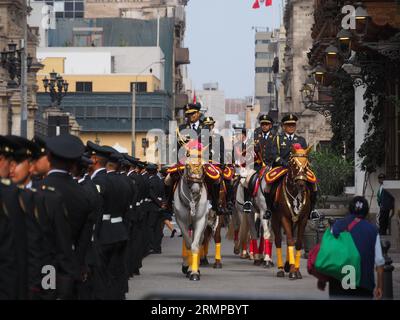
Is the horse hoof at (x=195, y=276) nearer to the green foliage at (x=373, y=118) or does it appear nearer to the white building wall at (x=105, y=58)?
the green foliage at (x=373, y=118)

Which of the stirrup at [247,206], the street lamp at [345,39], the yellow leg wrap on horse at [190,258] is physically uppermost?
the street lamp at [345,39]

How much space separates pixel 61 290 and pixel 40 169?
3.84ft

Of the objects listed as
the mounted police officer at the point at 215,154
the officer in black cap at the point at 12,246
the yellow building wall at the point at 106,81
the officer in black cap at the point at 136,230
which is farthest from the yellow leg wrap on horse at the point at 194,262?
the yellow building wall at the point at 106,81

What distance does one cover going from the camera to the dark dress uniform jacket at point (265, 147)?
76.8ft

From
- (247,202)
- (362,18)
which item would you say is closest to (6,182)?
(247,202)

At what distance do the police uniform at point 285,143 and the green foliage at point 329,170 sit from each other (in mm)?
11369

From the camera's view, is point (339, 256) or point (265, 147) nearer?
point (339, 256)

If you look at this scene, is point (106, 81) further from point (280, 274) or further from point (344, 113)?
point (280, 274)

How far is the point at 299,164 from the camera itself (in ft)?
69.3

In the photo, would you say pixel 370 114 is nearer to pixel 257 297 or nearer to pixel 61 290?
pixel 61 290

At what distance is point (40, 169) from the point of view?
449 inches

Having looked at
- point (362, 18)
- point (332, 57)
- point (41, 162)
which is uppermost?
point (362, 18)

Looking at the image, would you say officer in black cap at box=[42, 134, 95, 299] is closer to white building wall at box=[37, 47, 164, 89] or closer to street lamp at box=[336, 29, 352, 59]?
street lamp at box=[336, 29, 352, 59]

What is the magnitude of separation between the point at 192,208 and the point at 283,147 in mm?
2267
